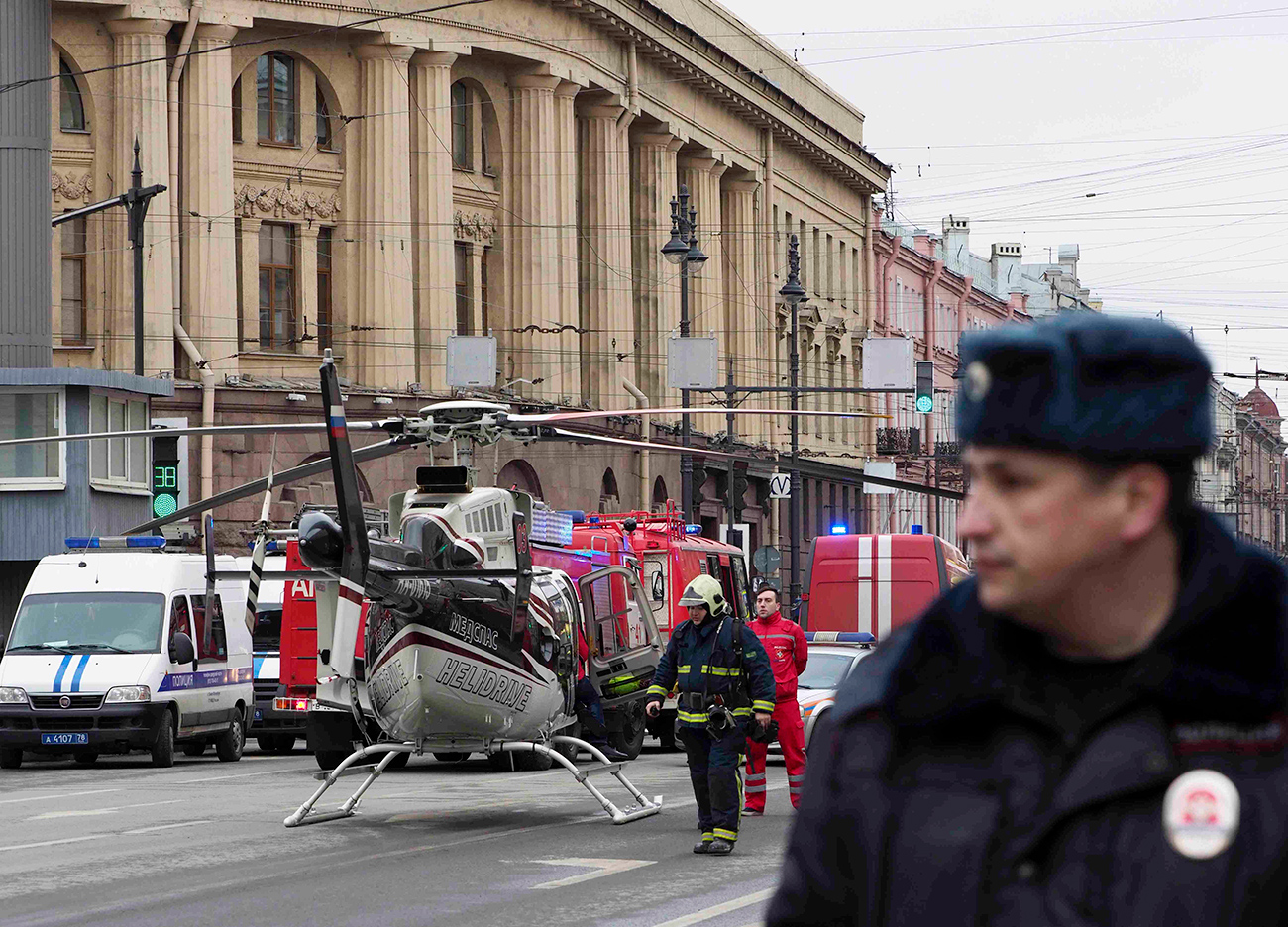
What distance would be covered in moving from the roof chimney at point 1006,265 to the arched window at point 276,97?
62.9 meters

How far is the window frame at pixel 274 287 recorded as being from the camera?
45156 mm

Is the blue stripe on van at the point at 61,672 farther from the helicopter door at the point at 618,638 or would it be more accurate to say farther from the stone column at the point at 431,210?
the stone column at the point at 431,210

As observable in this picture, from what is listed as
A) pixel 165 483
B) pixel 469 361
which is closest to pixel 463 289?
pixel 469 361

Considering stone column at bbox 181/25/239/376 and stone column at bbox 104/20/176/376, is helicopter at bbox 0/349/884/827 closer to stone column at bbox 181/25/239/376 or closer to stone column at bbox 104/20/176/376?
stone column at bbox 104/20/176/376

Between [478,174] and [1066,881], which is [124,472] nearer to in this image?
[478,174]

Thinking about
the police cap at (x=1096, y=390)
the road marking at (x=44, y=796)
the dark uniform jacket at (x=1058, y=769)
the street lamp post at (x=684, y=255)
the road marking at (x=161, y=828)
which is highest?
the street lamp post at (x=684, y=255)

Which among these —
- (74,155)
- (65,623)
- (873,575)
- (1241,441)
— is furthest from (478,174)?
(1241,441)

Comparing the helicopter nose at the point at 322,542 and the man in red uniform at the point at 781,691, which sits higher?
the helicopter nose at the point at 322,542

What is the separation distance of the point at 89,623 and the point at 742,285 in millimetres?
39641

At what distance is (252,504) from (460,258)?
9.27 m

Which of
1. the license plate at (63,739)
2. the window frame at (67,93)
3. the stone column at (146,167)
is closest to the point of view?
the license plate at (63,739)

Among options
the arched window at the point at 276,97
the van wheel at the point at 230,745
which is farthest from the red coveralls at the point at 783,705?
the arched window at the point at 276,97

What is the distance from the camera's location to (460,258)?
4938cm

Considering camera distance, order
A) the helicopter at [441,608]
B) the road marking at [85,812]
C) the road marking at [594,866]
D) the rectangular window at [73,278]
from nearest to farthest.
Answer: the road marking at [594,866] < the helicopter at [441,608] < the road marking at [85,812] < the rectangular window at [73,278]
